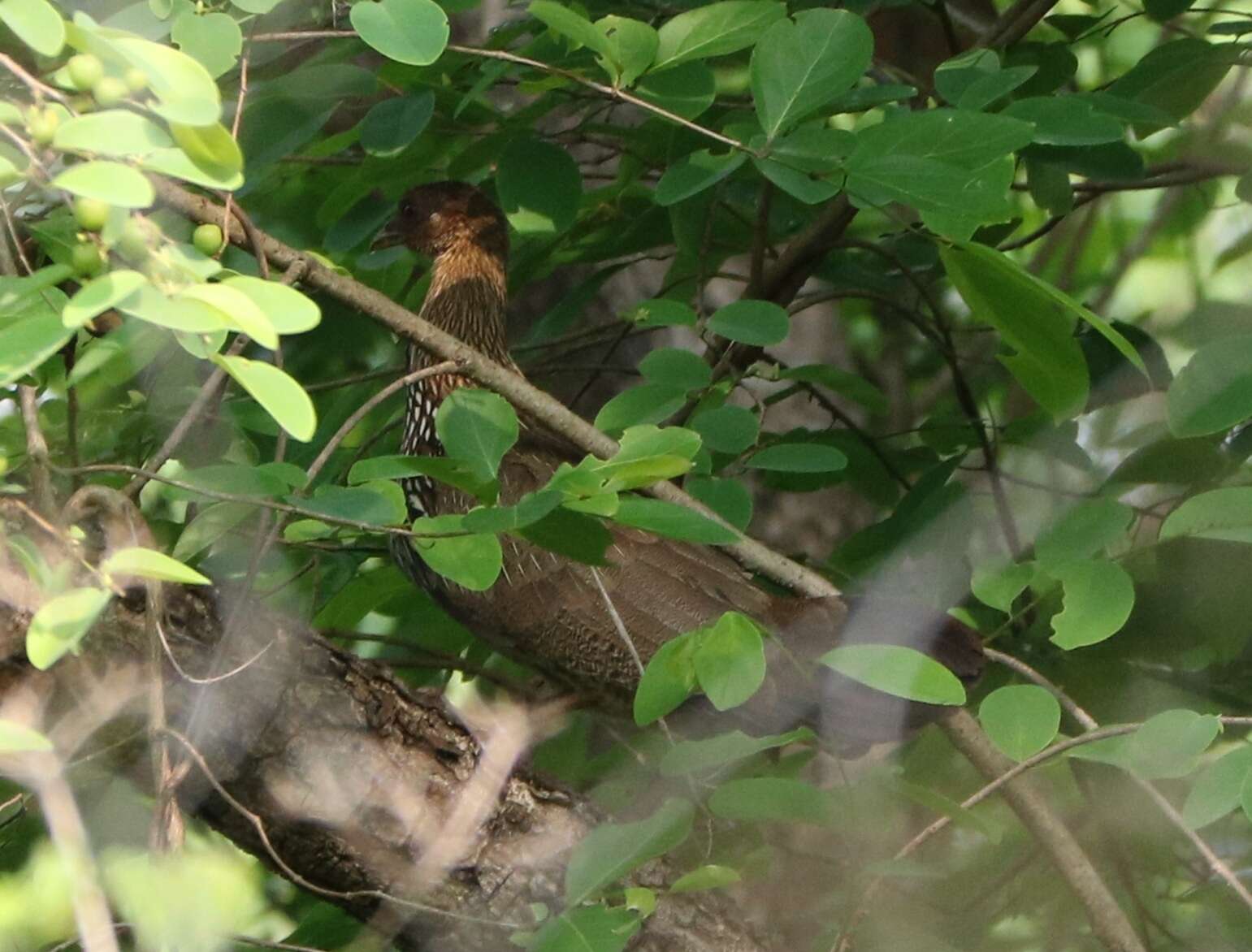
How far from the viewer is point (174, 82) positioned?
2.71 ft

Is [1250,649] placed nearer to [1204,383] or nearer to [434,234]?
[1204,383]

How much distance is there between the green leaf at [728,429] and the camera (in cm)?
190

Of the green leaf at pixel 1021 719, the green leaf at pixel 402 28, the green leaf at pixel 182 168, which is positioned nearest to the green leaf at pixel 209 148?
the green leaf at pixel 182 168

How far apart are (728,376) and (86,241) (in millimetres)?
1316

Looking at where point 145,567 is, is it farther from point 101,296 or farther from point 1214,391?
point 1214,391

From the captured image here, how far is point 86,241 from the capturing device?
2.91 feet

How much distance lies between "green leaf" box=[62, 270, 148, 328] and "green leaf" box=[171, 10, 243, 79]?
0.38 m

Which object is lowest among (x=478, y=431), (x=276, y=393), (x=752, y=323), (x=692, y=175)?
(x=752, y=323)

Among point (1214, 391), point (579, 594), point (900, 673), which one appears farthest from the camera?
point (579, 594)

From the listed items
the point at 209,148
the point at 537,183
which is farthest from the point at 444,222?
the point at 209,148

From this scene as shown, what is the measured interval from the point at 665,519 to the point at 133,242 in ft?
1.92

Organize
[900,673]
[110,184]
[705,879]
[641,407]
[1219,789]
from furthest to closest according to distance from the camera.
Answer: [641,407] < [705,879] < [900,673] < [1219,789] < [110,184]

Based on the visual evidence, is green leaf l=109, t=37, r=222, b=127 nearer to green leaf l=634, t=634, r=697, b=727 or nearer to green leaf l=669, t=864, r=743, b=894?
green leaf l=634, t=634, r=697, b=727

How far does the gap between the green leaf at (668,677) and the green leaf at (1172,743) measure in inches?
15.5
